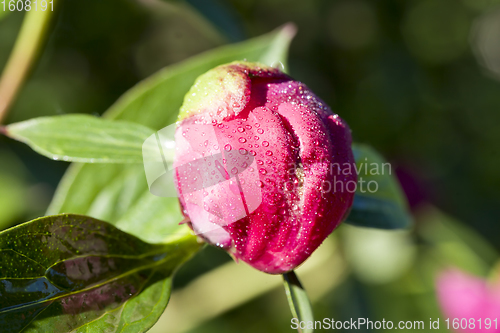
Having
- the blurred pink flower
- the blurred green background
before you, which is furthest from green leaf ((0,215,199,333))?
the blurred pink flower

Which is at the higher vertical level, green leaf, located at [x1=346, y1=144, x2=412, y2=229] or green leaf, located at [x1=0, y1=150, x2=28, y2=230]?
green leaf, located at [x1=346, y1=144, x2=412, y2=229]

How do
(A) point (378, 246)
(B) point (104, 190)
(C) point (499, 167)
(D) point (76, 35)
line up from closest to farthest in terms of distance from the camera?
(B) point (104, 190)
(D) point (76, 35)
(A) point (378, 246)
(C) point (499, 167)

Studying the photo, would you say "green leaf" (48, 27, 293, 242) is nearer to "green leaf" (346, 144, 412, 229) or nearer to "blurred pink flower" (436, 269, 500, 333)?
"green leaf" (346, 144, 412, 229)

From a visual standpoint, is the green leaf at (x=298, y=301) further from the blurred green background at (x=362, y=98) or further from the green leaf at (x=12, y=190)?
the green leaf at (x=12, y=190)

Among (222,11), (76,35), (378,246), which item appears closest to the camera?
(222,11)

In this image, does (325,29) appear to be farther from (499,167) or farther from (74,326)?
(74,326)

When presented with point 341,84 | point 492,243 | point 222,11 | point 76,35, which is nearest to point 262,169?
point 222,11
